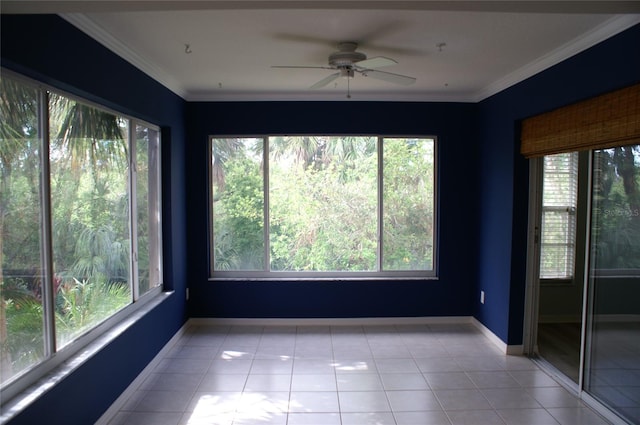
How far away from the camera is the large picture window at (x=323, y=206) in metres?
4.75

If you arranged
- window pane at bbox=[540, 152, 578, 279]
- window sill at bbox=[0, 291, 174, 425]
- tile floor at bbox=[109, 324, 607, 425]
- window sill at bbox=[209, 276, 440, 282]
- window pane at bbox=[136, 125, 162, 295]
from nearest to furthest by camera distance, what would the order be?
window sill at bbox=[0, 291, 174, 425], tile floor at bbox=[109, 324, 607, 425], window pane at bbox=[136, 125, 162, 295], window pane at bbox=[540, 152, 578, 279], window sill at bbox=[209, 276, 440, 282]

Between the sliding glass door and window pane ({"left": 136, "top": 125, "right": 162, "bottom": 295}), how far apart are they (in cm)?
355

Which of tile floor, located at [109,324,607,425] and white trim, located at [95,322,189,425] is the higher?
white trim, located at [95,322,189,425]

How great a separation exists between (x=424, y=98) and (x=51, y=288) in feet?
12.7

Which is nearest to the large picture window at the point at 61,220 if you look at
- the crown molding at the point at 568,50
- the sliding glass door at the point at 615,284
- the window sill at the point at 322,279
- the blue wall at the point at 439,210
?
the blue wall at the point at 439,210

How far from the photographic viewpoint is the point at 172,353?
3926 millimetres

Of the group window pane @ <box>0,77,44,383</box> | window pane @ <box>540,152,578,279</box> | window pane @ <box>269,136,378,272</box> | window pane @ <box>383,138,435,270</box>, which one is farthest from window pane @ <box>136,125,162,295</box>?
window pane @ <box>540,152,578,279</box>

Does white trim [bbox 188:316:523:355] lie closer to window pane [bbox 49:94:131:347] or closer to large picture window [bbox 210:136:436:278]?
large picture window [bbox 210:136:436:278]

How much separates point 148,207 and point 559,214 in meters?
4.28

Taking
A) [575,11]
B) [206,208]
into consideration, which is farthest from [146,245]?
[575,11]

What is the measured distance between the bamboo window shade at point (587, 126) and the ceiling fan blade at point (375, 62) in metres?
1.40

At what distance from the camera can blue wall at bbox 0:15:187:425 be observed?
202cm

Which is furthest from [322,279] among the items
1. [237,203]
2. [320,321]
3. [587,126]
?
[587,126]

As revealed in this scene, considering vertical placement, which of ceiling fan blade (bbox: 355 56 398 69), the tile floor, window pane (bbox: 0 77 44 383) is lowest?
the tile floor
